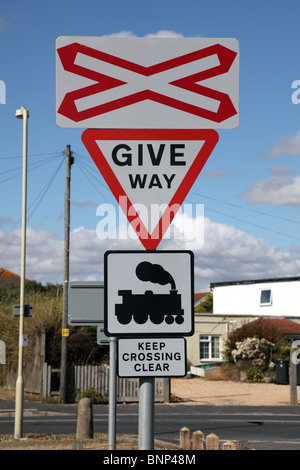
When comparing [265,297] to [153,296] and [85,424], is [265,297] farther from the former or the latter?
[153,296]

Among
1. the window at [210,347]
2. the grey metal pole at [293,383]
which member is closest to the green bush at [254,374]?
the window at [210,347]

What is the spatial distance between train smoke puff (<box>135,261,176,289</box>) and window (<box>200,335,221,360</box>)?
41.8m

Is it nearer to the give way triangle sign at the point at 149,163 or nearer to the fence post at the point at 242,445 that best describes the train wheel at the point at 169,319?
the give way triangle sign at the point at 149,163

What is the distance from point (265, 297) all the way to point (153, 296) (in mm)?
51027

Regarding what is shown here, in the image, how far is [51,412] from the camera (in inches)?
989

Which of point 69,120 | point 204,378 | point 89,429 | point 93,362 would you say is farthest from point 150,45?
point 204,378

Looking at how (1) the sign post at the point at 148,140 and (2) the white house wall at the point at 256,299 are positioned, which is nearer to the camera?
(1) the sign post at the point at 148,140

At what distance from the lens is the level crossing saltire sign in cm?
371

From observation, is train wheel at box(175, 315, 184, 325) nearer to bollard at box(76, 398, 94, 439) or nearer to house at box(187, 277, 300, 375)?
bollard at box(76, 398, 94, 439)

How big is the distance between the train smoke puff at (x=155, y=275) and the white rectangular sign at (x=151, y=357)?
0.28 m

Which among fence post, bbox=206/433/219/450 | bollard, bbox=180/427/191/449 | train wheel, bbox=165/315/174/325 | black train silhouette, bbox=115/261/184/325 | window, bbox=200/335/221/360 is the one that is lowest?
bollard, bbox=180/427/191/449

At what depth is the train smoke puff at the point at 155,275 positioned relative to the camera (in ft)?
11.2

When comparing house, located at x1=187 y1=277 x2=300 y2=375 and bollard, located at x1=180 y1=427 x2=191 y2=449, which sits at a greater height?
house, located at x1=187 y1=277 x2=300 y2=375

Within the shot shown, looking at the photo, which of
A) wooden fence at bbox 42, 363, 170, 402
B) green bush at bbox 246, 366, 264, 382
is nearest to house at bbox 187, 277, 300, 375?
green bush at bbox 246, 366, 264, 382
